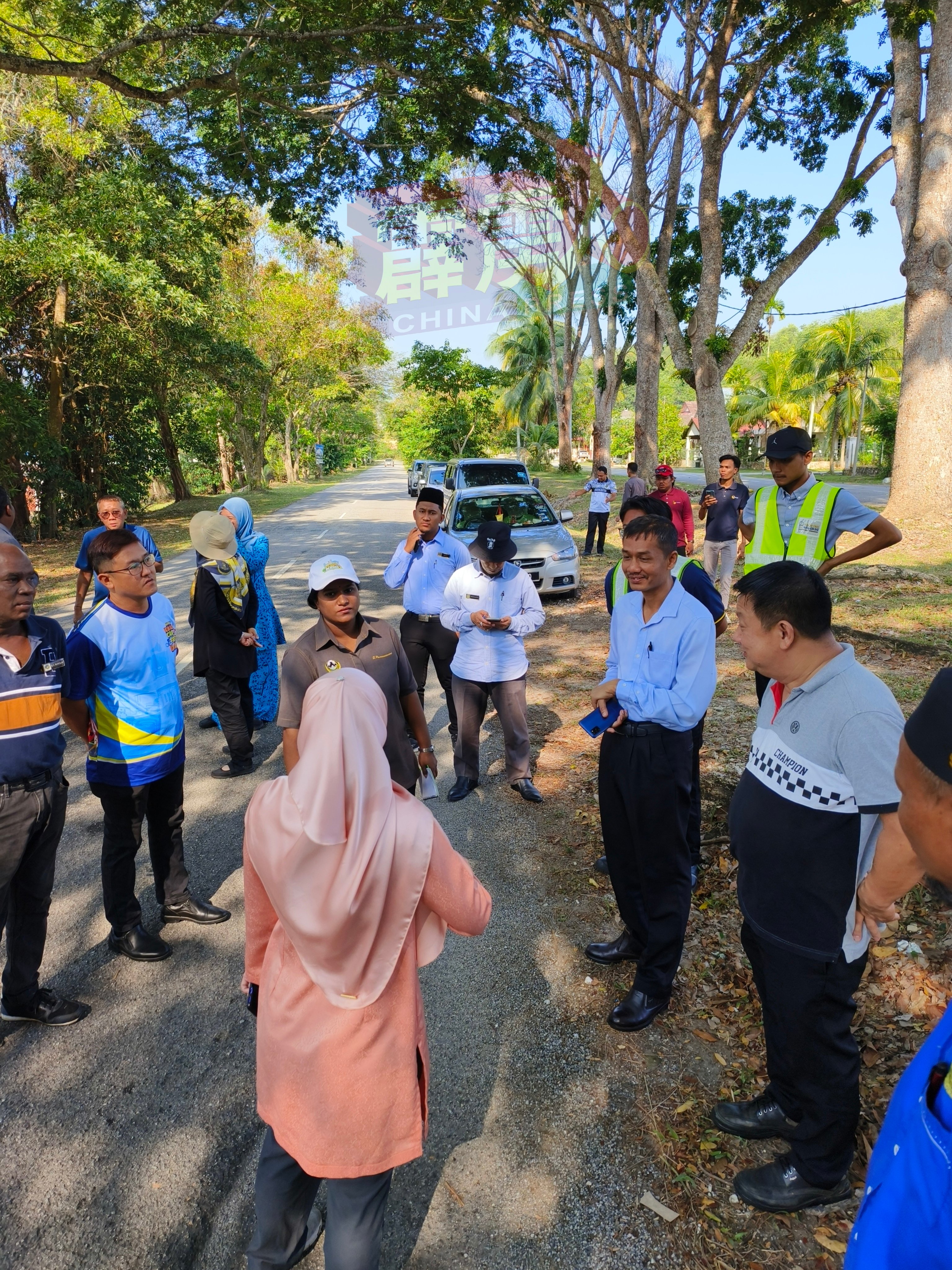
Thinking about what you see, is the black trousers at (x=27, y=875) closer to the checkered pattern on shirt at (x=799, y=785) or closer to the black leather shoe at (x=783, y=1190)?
the checkered pattern on shirt at (x=799, y=785)

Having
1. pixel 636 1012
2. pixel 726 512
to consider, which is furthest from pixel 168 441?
pixel 636 1012

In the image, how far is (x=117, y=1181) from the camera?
2441 millimetres

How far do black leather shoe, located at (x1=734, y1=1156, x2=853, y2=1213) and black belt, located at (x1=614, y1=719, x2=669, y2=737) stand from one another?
1.46 m

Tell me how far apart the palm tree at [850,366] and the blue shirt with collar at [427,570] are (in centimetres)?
3993

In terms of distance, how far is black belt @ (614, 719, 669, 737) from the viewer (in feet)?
9.95

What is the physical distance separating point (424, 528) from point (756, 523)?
7.90ft

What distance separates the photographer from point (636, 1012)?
3105 millimetres

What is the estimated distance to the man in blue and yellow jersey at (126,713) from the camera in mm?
3305

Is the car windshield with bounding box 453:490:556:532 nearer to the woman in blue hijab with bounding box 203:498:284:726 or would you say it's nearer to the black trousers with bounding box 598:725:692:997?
the woman in blue hijab with bounding box 203:498:284:726

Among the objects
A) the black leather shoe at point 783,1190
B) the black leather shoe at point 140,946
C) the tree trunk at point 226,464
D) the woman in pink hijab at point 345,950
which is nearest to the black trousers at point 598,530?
the black leather shoe at point 140,946

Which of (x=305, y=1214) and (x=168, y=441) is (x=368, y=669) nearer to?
(x=305, y=1214)

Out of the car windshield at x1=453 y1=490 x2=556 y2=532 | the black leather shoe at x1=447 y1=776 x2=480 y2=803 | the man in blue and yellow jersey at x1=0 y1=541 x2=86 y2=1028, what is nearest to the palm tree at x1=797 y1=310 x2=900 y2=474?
the car windshield at x1=453 y1=490 x2=556 y2=532

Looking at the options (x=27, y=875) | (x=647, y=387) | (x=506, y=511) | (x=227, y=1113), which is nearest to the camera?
(x=227, y=1113)

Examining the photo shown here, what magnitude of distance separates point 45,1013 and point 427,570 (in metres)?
3.57
